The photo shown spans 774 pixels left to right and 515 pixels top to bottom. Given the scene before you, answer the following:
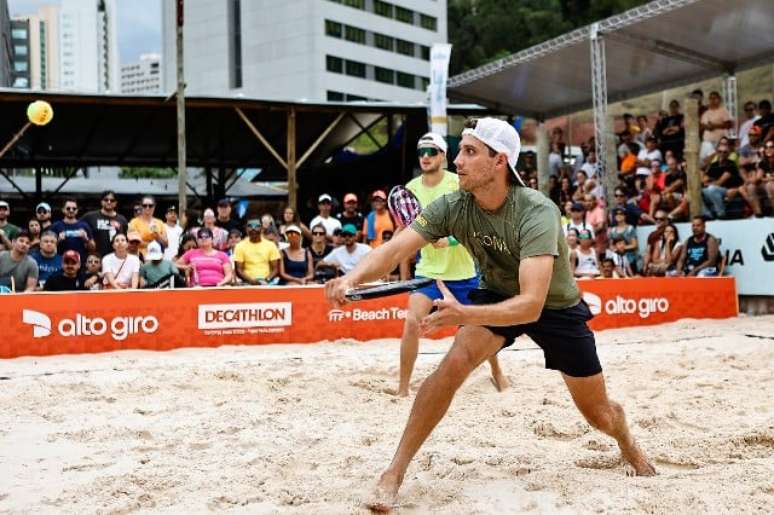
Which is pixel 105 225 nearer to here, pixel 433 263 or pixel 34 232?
pixel 34 232

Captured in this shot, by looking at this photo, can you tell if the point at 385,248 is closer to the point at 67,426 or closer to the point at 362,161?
the point at 67,426

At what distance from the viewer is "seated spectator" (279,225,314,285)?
10.9m

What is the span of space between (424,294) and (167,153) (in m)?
19.1

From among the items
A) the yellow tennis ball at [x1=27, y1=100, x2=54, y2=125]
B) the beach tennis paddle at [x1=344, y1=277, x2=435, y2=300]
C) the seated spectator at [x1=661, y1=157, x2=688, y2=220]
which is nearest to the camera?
the beach tennis paddle at [x1=344, y1=277, x2=435, y2=300]

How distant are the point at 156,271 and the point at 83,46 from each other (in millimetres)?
173392

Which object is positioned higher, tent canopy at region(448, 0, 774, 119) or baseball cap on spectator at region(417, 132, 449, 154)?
tent canopy at region(448, 0, 774, 119)

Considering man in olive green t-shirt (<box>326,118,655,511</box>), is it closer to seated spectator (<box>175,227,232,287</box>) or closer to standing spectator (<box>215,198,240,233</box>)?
seated spectator (<box>175,227,232,287</box>)

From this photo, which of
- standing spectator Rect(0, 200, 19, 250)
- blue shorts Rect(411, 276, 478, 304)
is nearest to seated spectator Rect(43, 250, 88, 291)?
standing spectator Rect(0, 200, 19, 250)

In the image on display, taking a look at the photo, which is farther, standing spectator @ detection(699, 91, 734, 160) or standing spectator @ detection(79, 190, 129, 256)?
standing spectator @ detection(699, 91, 734, 160)

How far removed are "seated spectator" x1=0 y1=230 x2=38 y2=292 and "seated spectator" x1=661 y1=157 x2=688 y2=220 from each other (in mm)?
8732

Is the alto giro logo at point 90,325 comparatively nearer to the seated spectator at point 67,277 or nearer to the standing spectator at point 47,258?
the seated spectator at point 67,277

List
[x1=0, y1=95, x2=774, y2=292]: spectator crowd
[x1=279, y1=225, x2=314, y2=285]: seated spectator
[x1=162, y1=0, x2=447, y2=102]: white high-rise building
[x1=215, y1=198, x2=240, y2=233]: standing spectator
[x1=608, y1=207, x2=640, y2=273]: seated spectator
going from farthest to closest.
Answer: [x1=162, y1=0, x2=447, y2=102]: white high-rise building
[x1=608, y1=207, x2=640, y2=273]: seated spectator
[x1=215, y1=198, x2=240, y2=233]: standing spectator
[x1=279, y1=225, x2=314, y2=285]: seated spectator
[x1=0, y1=95, x2=774, y2=292]: spectator crowd

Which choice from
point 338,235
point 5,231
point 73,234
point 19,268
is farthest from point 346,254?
point 5,231

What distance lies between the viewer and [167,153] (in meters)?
23.8
